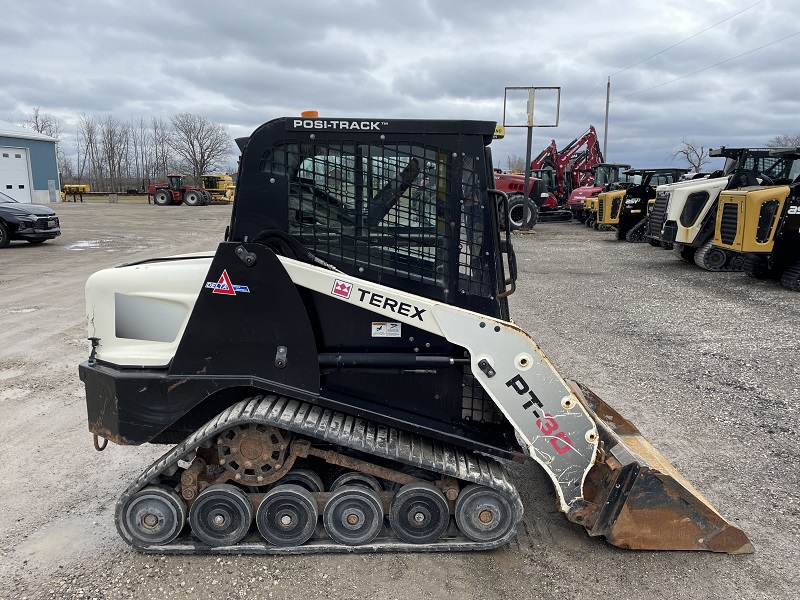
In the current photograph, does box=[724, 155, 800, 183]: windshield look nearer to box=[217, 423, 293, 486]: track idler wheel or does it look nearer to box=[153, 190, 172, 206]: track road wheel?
box=[217, 423, 293, 486]: track idler wheel

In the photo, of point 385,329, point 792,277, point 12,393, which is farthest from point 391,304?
point 792,277

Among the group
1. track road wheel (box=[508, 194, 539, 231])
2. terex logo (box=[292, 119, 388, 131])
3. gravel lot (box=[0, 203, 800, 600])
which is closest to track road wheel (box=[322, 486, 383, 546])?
gravel lot (box=[0, 203, 800, 600])

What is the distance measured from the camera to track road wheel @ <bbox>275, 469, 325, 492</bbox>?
330 cm

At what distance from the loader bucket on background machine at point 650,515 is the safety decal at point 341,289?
1.69 m

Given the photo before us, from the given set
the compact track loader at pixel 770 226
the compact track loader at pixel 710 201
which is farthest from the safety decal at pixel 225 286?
the compact track loader at pixel 710 201

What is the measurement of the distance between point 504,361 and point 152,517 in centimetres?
203

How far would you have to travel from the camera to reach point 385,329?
10.8 ft

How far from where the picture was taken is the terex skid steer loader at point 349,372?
10.3ft

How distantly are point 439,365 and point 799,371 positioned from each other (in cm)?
501

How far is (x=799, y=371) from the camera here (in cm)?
636

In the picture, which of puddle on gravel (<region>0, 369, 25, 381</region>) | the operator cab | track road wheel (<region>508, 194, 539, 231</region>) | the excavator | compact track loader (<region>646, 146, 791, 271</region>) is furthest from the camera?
the operator cab

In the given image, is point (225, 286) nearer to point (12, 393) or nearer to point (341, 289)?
point (341, 289)

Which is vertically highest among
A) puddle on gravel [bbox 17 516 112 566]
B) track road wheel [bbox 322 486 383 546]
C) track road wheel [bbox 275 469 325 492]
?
track road wheel [bbox 275 469 325 492]

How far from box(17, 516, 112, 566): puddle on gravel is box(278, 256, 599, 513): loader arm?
1887mm
